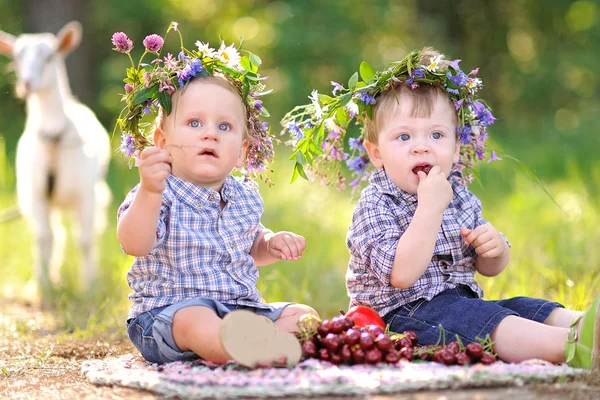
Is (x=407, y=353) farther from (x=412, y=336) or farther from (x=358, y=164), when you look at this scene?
(x=358, y=164)

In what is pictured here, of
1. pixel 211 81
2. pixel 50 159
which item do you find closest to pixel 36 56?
pixel 50 159

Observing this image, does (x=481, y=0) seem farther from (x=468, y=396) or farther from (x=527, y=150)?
(x=468, y=396)

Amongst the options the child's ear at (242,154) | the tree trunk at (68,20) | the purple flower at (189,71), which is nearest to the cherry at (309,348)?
the child's ear at (242,154)

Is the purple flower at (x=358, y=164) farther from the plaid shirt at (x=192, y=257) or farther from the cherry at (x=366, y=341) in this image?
the cherry at (x=366, y=341)

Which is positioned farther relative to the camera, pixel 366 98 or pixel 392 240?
pixel 366 98

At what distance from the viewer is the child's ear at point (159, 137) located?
3126mm

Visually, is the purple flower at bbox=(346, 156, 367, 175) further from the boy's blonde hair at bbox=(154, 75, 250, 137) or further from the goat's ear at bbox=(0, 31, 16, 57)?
the goat's ear at bbox=(0, 31, 16, 57)

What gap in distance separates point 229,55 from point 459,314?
4.32 feet

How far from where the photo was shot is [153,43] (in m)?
3.06

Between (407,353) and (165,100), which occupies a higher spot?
(165,100)

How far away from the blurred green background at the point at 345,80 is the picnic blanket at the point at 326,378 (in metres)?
1.32

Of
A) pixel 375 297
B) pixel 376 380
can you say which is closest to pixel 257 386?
pixel 376 380

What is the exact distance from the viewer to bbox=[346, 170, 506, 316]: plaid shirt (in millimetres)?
3076

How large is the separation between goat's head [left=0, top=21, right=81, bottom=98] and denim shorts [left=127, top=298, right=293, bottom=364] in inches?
102
